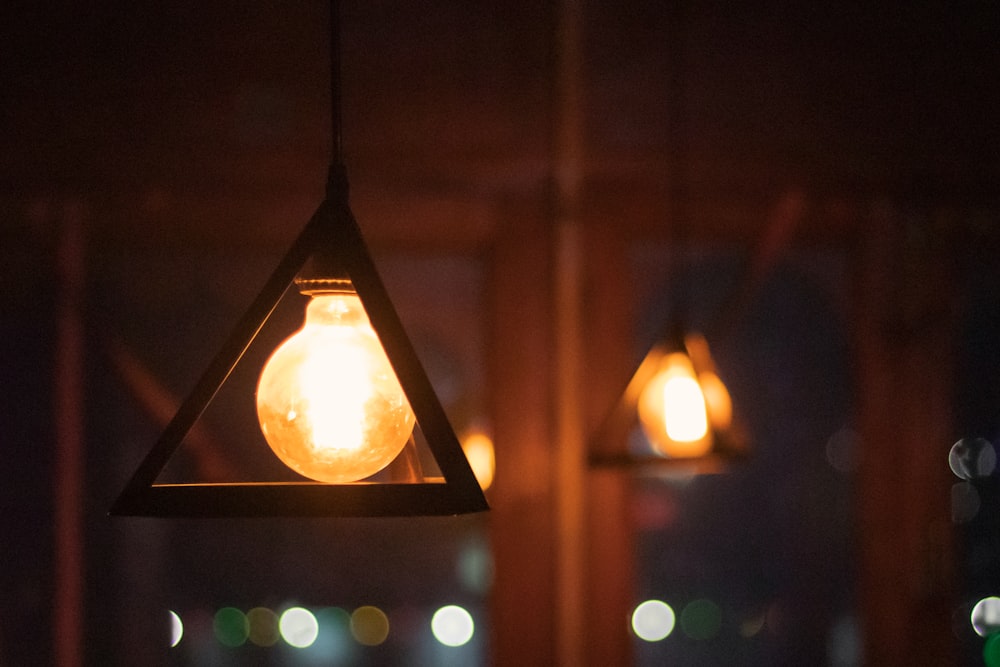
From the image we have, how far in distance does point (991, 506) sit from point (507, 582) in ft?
6.95

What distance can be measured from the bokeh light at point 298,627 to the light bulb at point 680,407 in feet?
5.81

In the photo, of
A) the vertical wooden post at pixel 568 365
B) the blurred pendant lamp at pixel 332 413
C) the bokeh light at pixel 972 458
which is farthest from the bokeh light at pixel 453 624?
the blurred pendant lamp at pixel 332 413

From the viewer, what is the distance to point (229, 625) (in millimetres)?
4277

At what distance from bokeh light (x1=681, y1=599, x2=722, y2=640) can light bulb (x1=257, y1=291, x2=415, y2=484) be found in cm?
346

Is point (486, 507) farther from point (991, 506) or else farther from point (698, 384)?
point (991, 506)

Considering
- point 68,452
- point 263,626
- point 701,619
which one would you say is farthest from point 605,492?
point 68,452

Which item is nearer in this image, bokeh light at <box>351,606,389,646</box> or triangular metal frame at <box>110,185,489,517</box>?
triangular metal frame at <box>110,185,489,517</box>

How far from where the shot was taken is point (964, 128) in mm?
4508

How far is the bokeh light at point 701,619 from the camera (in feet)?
15.6

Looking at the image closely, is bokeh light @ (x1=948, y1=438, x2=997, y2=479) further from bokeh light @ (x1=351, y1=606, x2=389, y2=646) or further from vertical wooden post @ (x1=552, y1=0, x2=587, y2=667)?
bokeh light @ (x1=351, y1=606, x2=389, y2=646)

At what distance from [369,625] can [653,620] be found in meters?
1.18

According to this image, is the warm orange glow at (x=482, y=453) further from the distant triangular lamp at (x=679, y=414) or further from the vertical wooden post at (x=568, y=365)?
the distant triangular lamp at (x=679, y=414)

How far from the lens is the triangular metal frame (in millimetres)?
1437

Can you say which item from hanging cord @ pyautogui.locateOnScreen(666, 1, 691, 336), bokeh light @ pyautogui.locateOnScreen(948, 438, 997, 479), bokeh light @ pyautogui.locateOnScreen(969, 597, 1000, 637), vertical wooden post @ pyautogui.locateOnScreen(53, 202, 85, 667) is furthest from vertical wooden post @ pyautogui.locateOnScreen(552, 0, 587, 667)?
vertical wooden post @ pyautogui.locateOnScreen(53, 202, 85, 667)
